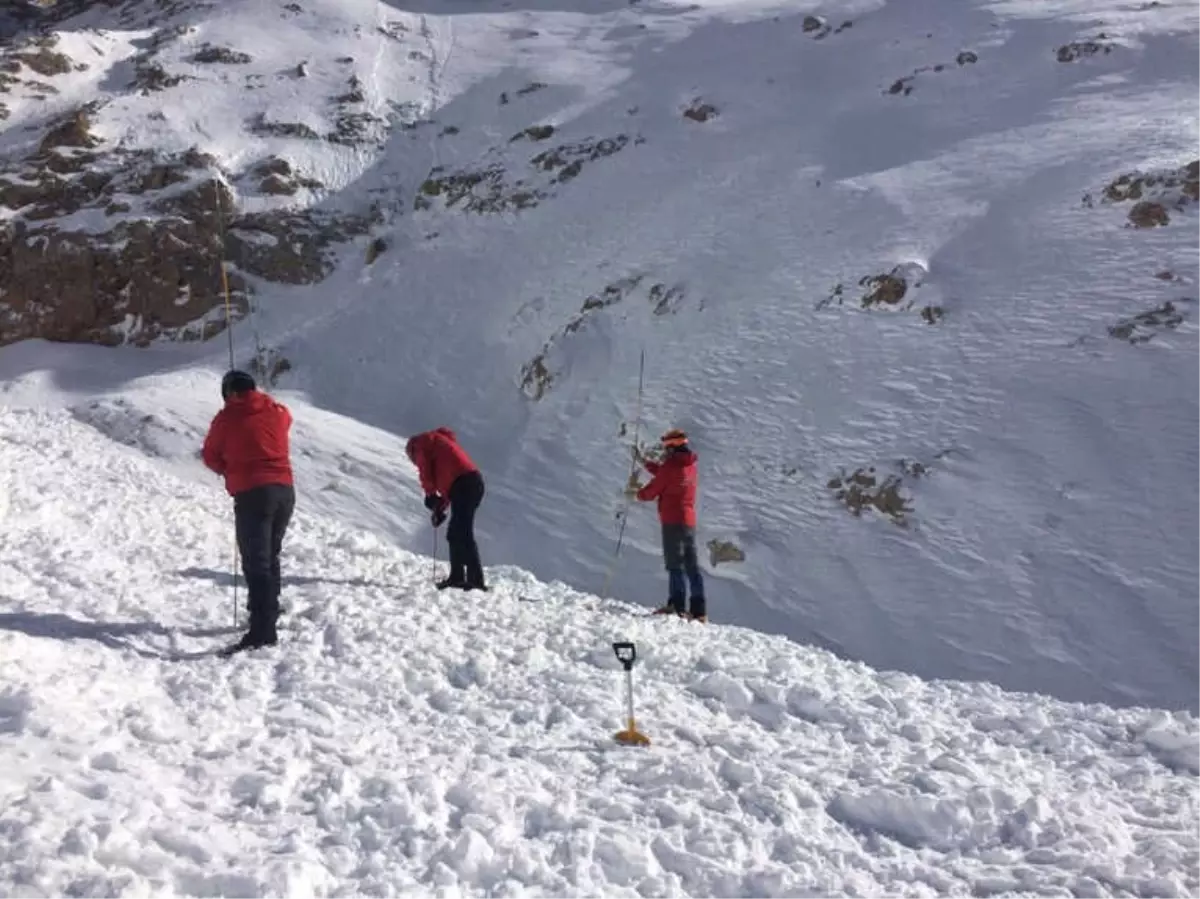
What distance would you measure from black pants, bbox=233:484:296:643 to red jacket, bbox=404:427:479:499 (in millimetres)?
2613

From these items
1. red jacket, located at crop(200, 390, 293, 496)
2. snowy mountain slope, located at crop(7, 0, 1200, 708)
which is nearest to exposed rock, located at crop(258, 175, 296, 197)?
snowy mountain slope, located at crop(7, 0, 1200, 708)

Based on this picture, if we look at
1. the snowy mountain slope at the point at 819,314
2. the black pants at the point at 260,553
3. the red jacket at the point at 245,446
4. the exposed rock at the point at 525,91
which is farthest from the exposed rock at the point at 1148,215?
the exposed rock at the point at 525,91

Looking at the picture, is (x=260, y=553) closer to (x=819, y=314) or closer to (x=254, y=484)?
(x=254, y=484)

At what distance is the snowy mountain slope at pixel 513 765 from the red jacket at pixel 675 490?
1753 millimetres

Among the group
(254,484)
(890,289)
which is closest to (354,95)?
(890,289)

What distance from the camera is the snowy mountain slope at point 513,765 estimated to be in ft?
13.1

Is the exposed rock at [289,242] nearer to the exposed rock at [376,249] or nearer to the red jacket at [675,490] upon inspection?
the exposed rock at [376,249]

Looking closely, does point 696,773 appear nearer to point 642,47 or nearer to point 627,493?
point 627,493

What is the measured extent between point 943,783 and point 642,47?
34.5 metres

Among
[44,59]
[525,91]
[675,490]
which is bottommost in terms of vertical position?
[675,490]

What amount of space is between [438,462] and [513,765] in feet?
15.7

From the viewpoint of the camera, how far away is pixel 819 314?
16656 millimetres

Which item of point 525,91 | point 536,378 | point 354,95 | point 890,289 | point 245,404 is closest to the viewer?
point 245,404

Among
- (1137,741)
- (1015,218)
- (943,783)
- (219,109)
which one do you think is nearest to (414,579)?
(943,783)
